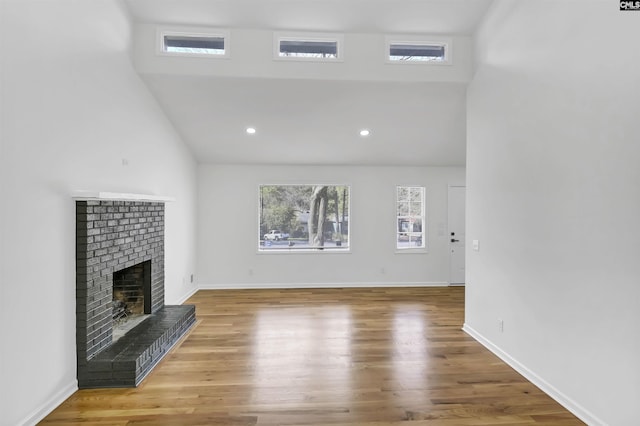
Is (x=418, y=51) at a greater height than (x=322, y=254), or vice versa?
(x=418, y=51)

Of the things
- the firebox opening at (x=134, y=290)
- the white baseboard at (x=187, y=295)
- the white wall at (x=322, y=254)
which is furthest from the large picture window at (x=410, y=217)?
the firebox opening at (x=134, y=290)

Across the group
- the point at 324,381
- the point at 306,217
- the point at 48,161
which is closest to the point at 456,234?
the point at 306,217

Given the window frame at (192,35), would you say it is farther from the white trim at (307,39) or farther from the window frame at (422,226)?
the window frame at (422,226)

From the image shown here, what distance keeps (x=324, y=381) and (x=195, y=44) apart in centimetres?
382

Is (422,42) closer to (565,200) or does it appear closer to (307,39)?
(307,39)

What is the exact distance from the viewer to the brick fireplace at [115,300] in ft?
8.64

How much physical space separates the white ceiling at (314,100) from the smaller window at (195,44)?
0.13 m

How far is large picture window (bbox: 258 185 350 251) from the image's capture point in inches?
243

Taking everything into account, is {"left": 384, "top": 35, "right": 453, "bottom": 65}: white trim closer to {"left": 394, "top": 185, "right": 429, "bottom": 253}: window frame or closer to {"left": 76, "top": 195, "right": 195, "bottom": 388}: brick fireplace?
{"left": 394, "top": 185, "right": 429, "bottom": 253}: window frame

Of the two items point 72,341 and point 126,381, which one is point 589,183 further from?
point 72,341

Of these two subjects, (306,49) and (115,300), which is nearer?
(115,300)

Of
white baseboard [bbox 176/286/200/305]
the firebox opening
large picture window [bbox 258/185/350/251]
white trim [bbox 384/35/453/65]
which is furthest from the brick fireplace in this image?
white trim [bbox 384/35/453/65]

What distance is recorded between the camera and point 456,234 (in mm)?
6277

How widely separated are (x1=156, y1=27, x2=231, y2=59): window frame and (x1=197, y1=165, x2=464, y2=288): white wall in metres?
2.39
